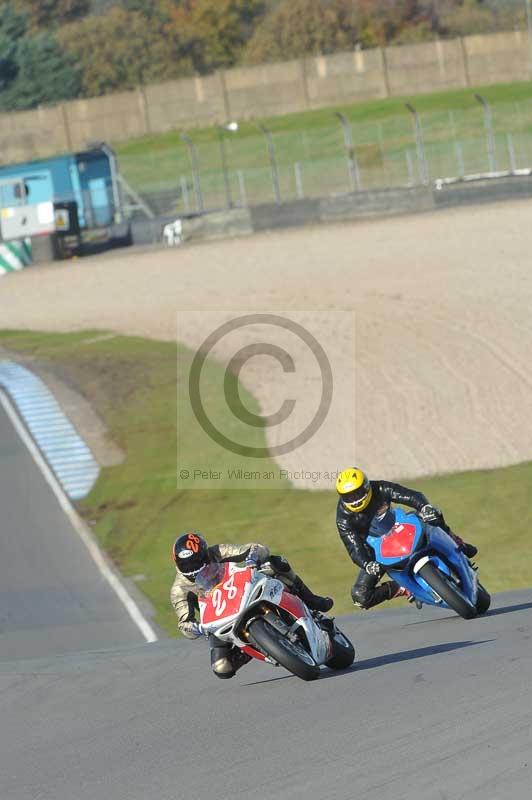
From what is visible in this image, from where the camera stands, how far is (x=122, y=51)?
94188 mm

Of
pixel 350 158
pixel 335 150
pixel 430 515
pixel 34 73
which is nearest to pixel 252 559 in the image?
pixel 430 515

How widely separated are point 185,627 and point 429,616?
340 centimetres

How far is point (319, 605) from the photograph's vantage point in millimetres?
9078

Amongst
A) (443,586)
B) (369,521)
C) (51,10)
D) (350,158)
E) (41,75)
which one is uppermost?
(51,10)

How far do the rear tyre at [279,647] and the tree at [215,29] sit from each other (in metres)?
92.2

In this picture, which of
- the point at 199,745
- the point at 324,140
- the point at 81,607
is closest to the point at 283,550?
the point at 81,607

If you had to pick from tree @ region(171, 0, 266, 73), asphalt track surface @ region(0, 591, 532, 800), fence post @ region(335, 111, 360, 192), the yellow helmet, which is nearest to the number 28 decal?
asphalt track surface @ region(0, 591, 532, 800)

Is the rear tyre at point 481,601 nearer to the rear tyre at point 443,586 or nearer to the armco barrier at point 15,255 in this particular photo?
the rear tyre at point 443,586

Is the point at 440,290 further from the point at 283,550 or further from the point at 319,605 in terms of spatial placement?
the point at 319,605

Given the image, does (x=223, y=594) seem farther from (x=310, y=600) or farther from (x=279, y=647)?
(x=310, y=600)

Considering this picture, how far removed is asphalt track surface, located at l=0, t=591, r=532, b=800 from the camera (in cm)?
626

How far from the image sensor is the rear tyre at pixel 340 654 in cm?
902

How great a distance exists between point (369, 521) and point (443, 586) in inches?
29.8

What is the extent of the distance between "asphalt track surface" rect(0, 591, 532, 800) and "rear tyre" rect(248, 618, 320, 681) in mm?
190
